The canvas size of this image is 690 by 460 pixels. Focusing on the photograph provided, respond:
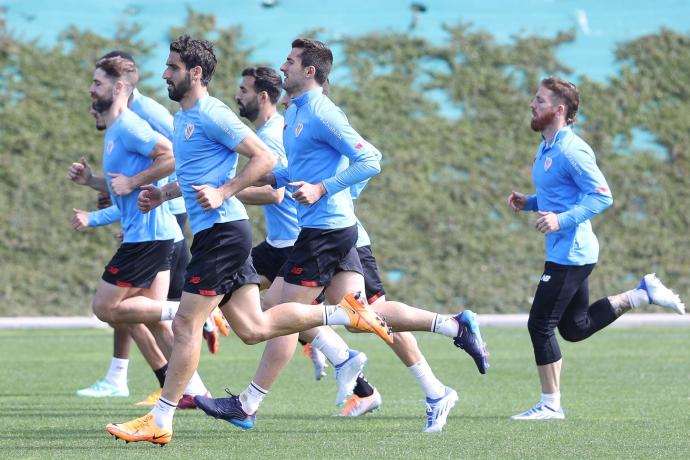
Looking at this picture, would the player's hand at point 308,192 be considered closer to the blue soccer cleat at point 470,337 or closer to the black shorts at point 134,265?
the blue soccer cleat at point 470,337

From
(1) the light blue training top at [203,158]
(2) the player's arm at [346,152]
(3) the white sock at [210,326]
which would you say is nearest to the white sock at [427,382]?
(2) the player's arm at [346,152]

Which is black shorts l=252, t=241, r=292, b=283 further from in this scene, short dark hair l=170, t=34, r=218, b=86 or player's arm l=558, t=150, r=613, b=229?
short dark hair l=170, t=34, r=218, b=86

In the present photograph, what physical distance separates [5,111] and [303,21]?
4.36 metres

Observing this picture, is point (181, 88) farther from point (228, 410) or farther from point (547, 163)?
point (547, 163)

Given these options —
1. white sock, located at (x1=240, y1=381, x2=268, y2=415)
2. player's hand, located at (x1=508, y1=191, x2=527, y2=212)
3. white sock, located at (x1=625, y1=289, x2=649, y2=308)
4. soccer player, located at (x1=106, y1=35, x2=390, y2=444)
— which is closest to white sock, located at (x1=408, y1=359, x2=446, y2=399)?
white sock, located at (x1=240, y1=381, x2=268, y2=415)

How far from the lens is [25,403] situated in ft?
30.4

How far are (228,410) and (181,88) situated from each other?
74.4 inches

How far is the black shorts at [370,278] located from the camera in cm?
844

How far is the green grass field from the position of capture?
6949 mm

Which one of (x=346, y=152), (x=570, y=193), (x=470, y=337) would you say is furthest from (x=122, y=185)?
(x=570, y=193)

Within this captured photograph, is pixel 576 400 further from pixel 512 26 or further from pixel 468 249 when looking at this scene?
pixel 512 26

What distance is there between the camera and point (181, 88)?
7156mm

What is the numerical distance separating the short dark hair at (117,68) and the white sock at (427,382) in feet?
9.36

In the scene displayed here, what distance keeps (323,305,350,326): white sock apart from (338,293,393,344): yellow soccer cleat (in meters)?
0.02
